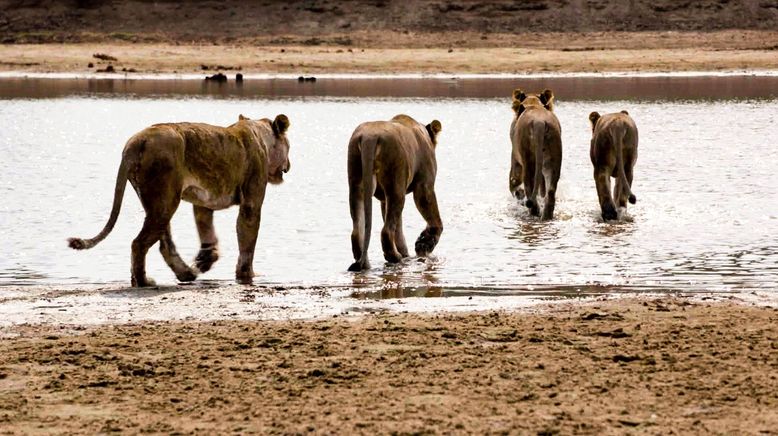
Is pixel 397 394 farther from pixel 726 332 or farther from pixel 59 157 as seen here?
pixel 59 157

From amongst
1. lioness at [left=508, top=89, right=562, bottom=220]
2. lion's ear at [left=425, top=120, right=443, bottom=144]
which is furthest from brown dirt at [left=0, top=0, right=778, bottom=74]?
lion's ear at [left=425, top=120, right=443, bottom=144]

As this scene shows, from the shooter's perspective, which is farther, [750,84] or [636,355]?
[750,84]

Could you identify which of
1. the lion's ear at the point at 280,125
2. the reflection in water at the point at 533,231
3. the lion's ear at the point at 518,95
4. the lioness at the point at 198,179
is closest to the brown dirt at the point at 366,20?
the lion's ear at the point at 518,95

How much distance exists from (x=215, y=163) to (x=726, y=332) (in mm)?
4139

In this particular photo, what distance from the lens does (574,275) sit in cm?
1106

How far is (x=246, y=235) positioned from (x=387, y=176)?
122 centimetres

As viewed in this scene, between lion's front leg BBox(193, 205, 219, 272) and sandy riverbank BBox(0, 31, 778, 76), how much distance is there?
3213 centimetres

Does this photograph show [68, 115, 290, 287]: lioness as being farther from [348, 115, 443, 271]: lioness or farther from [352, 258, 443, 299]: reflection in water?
[352, 258, 443, 299]: reflection in water

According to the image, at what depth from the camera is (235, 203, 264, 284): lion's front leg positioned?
10938 millimetres

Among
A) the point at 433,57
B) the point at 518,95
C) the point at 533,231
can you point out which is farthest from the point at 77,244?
the point at 433,57

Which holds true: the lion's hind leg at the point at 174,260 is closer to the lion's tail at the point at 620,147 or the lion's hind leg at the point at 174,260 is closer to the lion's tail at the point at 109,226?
the lion's tail at the point at 109,226

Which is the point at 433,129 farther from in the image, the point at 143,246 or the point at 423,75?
the point at 423,75

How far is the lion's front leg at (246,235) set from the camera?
10938 mm

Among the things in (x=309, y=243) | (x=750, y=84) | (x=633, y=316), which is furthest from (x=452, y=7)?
(x=633, y=316)
